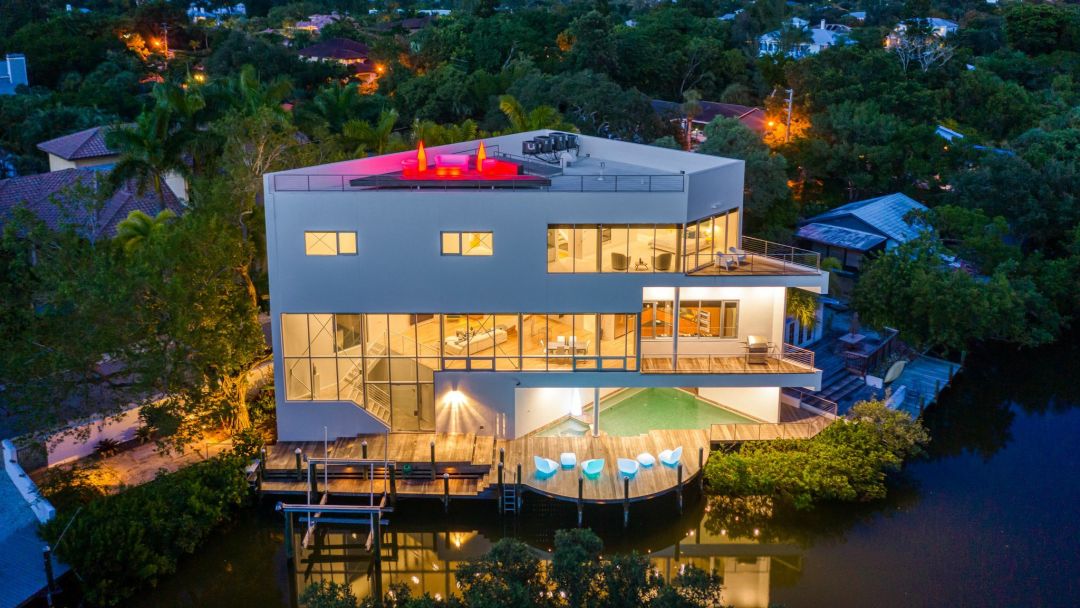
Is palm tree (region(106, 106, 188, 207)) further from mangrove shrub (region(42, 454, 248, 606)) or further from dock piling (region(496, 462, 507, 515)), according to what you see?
dock piling (region(496, 462, 507, 515))

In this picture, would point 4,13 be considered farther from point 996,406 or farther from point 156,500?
point 996,406

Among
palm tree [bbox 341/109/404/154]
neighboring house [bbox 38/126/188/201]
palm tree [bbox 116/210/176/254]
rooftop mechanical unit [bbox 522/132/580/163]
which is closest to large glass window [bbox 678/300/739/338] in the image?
rooftop mechanical unit [bbox 522/132/580/163]

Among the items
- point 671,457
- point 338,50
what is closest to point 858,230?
point 671,457

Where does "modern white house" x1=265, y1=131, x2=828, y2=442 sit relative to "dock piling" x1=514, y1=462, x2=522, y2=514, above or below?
above

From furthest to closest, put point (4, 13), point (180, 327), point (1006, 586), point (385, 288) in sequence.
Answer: point (4, 13)
point (385, 288)
point (180, 327)
point (1006, 586)

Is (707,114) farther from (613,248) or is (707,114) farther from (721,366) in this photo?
(613,248)

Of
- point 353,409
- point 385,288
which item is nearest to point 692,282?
point 385,288

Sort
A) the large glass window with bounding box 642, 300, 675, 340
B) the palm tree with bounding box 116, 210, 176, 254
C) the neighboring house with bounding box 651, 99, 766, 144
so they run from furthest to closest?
the neighboring house with bounding box 651, 99, 766, 144
the palm tree with bounding box 116, 210, 176, 254
the large glass window with bounding box 642, 300, 675, 340
